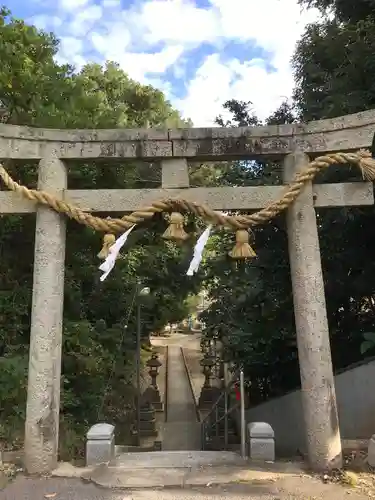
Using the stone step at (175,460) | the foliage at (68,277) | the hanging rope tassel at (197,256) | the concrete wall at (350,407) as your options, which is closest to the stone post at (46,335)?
the stone step at (175,460)

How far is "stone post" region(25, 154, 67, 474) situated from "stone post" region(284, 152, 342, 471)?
2764mm

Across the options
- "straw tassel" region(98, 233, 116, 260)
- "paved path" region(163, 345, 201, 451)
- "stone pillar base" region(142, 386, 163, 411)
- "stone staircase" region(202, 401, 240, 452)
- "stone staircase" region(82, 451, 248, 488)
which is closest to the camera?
"stone staircase" region(82, 451, 248, 488)

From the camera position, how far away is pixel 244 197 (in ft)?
17.5

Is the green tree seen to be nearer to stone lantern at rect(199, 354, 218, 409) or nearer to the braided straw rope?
the braided straw rope

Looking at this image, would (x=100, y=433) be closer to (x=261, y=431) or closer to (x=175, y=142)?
(x=261, y=431)

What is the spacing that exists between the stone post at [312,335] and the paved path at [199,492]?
1.42ft

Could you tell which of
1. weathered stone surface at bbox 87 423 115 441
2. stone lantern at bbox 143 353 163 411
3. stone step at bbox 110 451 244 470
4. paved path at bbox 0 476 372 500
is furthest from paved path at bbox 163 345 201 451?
paved path at bbox 0 476 372 500

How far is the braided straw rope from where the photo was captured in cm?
513

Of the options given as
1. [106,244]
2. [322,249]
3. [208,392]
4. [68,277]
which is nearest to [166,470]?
[106,244]

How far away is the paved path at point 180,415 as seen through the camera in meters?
12.7

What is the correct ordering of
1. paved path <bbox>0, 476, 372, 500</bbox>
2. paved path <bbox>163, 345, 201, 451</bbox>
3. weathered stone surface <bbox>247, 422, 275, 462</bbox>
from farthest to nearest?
paved path <bbox>163, 345, 201, 451</bbox> < weathered stone surface <bbox>247, 422, 275, 462</bbox> < paved path <bbox>0, 476, 372, 500</bbox>

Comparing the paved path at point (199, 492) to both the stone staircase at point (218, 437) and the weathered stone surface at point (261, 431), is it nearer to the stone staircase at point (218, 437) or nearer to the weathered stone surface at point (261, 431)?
the weathered stone surface at point (261, 431)

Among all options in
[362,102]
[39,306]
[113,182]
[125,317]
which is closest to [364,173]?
[362,102]

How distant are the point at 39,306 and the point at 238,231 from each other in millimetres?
2447
